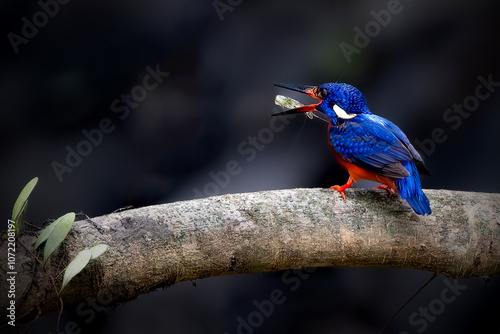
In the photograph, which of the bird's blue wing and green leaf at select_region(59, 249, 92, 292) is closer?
green leaf at select_region(59, 249, 92, 292)

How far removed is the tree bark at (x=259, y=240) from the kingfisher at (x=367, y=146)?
12 centimetres

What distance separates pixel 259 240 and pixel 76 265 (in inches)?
21.2

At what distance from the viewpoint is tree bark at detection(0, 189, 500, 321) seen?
1.41 m

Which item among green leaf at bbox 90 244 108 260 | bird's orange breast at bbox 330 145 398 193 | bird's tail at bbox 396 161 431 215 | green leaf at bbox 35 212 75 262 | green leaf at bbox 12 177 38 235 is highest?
green leaf at bbox 12 177 38 235

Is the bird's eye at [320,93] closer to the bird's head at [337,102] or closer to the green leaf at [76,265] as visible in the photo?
the bird's head at [337,102]

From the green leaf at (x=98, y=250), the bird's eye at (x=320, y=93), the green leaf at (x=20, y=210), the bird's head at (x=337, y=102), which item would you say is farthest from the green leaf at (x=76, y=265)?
the bird's eye at (x=320, y=93)

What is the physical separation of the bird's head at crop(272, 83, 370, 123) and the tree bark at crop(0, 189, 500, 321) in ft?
0.86

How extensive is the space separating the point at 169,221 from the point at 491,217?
1068mm

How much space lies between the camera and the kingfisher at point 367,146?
151 centimetres

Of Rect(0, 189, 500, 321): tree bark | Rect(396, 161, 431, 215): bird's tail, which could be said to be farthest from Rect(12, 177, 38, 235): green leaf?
Rect(396, 161, 431, 215): bird's tail

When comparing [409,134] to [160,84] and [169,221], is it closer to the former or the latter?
[160,84]

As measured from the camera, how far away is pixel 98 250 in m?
1.35

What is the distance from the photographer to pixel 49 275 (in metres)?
1.36

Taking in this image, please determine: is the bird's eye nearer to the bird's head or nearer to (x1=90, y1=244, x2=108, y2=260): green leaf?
the bird's head
